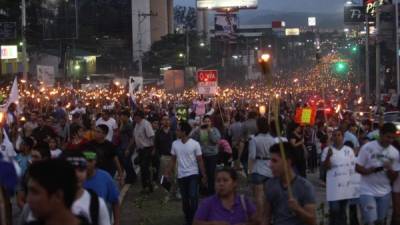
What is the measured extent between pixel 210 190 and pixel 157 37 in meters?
93.4

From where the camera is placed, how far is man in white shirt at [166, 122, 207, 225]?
1141 centimetres

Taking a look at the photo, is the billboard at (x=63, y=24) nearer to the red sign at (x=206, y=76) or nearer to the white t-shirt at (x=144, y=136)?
the red sign at (x=206, y=76)

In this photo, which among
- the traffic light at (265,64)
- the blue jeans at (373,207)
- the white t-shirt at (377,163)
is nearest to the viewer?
the traffic light at (265,64)

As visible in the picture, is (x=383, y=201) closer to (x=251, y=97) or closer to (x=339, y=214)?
(x=339, y=214)

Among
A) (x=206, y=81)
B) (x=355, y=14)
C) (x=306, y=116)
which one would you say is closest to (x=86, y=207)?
(x=306, y=116)

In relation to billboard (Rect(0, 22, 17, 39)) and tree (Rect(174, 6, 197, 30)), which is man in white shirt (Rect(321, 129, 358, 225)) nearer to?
billboard (Rect(0, 22, 17, 39))

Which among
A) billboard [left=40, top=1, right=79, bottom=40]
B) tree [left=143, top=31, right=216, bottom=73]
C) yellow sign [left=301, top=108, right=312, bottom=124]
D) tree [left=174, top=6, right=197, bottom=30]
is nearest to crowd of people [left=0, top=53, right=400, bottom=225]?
yellow sign [left=301, top=108, right=312, bottom=124]

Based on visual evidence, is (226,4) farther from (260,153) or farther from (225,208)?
(225,208)

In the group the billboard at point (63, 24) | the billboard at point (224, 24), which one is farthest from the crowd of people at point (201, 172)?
the billboard at point (224, 24)

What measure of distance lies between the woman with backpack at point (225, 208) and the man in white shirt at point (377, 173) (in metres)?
3.28

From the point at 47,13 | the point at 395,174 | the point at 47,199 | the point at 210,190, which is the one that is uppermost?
the point at 47,13

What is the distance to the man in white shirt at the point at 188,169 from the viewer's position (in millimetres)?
11406

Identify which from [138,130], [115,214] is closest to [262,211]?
[115,214]

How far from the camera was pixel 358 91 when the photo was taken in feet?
183
